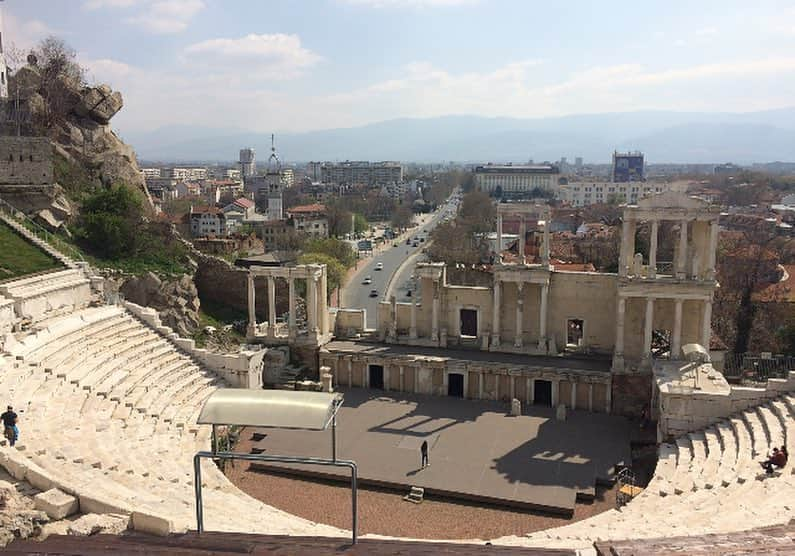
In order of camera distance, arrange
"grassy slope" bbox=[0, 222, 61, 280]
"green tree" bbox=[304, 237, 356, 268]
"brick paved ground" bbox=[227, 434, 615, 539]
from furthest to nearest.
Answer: "green tree" bbox=[304, 237, 356, 268] < "grassy slope" bbox=[0, 222, 61, 280] < "brick paved ground" bbox=[227, 434, 615, 539]

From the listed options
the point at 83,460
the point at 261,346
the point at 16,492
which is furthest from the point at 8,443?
the point at 261,346

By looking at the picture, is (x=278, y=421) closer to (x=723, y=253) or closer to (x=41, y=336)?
(x=41, y=336)

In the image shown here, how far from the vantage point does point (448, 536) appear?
56.2ft

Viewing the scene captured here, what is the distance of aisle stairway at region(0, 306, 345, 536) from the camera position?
13.0 m

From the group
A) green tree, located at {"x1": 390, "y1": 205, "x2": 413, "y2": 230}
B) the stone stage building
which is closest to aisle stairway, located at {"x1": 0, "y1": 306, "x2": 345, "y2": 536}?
the stone stage building

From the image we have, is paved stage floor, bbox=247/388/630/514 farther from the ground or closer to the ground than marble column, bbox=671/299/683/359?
closer to the ground

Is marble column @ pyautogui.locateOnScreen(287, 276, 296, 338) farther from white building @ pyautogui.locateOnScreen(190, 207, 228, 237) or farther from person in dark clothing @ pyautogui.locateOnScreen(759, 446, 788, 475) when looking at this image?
white building @ pyautogui.locateOnScreen(190, 207, 228, 237)

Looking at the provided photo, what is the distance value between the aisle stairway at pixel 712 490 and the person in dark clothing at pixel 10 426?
36.9 ft

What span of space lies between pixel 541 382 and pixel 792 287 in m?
24.9

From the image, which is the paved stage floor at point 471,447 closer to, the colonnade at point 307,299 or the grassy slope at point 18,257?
the colonnade at point 307,299

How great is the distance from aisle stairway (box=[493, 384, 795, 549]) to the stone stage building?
19.4 feet

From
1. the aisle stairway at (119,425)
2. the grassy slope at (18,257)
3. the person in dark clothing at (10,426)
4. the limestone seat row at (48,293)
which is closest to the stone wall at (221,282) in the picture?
the grassy slope at (18,257)

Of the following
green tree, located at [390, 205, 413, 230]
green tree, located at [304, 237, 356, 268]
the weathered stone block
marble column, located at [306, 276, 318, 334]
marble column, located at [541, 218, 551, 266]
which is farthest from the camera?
→ green tree, located at [390, 205, 413, 230]

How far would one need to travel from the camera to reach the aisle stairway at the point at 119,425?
13031 mm
